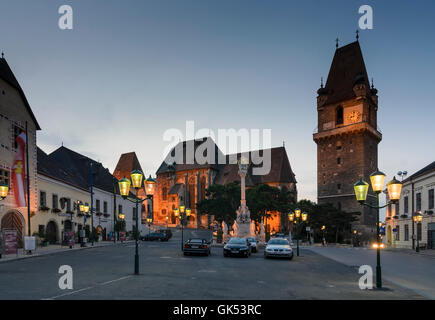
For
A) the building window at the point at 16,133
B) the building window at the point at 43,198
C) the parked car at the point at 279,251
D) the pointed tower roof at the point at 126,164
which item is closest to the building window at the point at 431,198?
the parked car at the point at 279,251

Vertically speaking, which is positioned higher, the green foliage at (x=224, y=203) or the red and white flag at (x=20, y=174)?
the red and white flag at (x=20, y=174)

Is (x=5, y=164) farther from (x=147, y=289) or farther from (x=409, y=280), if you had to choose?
(x=409, y=280)

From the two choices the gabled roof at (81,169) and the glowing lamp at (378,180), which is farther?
the gabled roof at (81,169)

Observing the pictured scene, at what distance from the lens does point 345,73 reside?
73062 mm

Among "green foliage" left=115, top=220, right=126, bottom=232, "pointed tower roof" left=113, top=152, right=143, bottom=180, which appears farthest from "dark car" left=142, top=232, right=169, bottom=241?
"pointed tower roof" left=113, top=152, right=143, bottom=180

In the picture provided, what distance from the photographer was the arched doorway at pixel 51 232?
36.2 metres

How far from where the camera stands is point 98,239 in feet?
152

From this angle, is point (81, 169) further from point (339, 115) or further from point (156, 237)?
point (339, 115)

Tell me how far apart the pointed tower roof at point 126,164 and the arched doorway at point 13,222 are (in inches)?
2386

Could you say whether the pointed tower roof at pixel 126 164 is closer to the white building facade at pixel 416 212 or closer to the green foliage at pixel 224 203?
the green foliage at pixel 224 203
